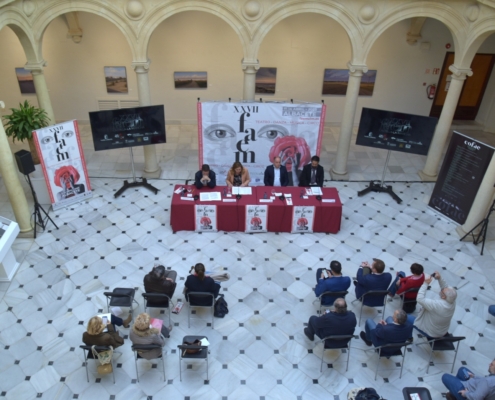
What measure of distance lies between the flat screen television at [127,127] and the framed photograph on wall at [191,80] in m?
4.20

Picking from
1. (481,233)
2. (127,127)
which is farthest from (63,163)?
(481,233)

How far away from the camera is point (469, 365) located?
780cm

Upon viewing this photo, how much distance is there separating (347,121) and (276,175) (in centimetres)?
267

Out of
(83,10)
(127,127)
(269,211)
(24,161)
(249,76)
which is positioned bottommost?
(269,211)

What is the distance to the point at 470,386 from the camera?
6.39 meters

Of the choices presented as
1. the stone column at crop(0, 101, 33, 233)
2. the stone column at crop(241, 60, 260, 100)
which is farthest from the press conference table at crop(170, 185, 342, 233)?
the stone column at crop(0, 101, 33, 233)

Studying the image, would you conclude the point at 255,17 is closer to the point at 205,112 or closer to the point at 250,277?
the point at 205,112

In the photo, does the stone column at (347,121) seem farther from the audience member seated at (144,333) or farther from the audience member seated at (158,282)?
the audience member seated at (144,333)

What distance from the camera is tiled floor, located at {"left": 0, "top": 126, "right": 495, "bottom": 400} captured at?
7410 mm

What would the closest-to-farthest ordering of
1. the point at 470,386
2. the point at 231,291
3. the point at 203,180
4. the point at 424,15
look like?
the point at 470,386, the point at 231,291, the point at 203,180, the point at 424,15

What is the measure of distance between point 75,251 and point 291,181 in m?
5.52

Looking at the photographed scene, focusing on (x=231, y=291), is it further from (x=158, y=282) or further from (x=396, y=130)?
(x=396, y=130)

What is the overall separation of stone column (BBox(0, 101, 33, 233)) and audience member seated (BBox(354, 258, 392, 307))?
23.8 ft

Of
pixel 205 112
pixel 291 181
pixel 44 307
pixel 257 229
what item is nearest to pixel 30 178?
pixel 44 307
